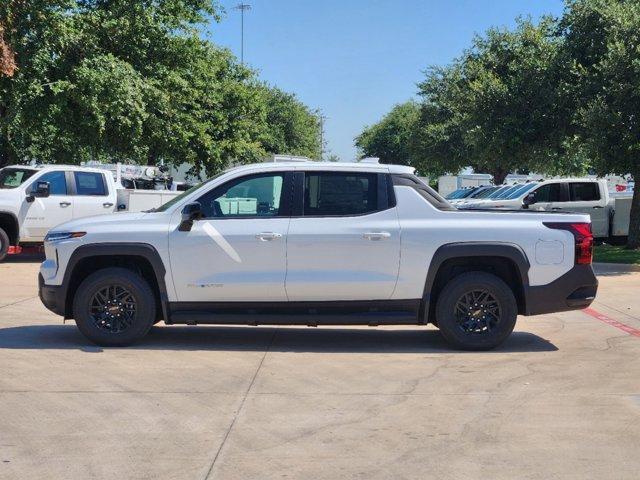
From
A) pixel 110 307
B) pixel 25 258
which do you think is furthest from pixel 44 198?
pixel 110 307

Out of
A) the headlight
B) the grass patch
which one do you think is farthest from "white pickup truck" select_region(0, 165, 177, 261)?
the grass patch

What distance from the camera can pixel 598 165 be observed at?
1847cm

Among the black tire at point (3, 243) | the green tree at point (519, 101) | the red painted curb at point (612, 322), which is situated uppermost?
the green tree at point (519, 101)

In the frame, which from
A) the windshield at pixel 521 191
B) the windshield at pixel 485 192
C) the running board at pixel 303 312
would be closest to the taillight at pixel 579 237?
the running board at pixel 303 312

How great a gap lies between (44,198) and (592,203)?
48.2 ft

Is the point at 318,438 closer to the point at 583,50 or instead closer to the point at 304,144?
the point at 583,50

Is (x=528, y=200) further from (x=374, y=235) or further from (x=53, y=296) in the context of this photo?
(x=53, y=296)

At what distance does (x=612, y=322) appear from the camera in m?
10.5

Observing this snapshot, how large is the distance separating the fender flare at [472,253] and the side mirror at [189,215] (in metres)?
2.37

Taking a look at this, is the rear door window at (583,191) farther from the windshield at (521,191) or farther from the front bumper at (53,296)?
the front bumper at (53,296)

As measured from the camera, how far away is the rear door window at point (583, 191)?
23.0 meters

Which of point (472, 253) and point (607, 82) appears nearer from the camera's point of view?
point (472, 253)

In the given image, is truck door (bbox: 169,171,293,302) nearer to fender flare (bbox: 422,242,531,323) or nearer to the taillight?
fender flare (bbox: 422,242,531,323)

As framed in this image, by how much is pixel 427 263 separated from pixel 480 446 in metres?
2.95
